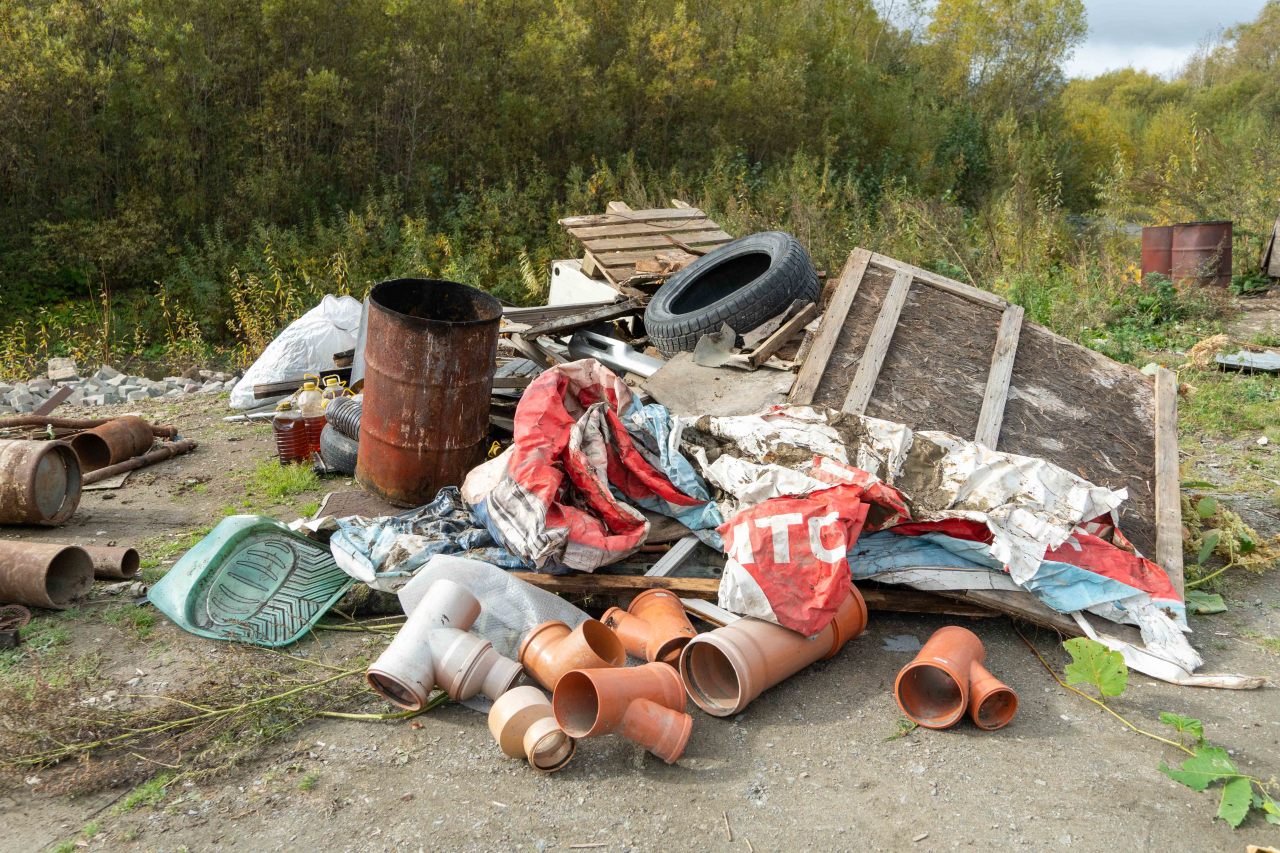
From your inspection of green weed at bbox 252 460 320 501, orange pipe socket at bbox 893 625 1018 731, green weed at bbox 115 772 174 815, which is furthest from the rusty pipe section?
orange pipe socket at bbox 893 625 1018 731

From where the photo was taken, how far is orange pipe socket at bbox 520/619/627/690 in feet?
10.6

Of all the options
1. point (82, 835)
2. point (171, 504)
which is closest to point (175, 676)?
point (82, 835)

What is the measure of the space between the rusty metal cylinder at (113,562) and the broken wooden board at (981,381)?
3087 mm

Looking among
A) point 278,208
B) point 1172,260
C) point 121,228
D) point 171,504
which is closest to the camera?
point 171,504

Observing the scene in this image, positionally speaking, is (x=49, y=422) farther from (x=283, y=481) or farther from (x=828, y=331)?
(x=828, y=331)

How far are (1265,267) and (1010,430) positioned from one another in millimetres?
8339

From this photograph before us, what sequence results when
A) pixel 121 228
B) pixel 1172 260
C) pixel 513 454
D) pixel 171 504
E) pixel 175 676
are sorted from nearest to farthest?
1. pixel 175 676
2. pixel 513 454
3. pixel 171 504
4. pixel 1172 260
5. pixel 121 228

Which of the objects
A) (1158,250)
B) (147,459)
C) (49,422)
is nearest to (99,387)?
(49,422)

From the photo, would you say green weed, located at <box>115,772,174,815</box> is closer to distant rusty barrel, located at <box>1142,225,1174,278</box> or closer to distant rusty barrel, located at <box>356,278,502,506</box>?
distant rusty barrel, located at <box>356,278,502,506</box>

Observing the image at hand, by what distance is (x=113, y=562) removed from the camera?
159 inches

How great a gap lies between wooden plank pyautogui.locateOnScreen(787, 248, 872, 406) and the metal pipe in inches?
152

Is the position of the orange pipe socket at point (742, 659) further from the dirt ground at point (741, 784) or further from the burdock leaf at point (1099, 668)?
the burdock leaf at point (1099, 668)

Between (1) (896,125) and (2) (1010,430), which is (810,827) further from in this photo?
(1) (896,125)

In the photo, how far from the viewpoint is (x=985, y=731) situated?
10.3ft
